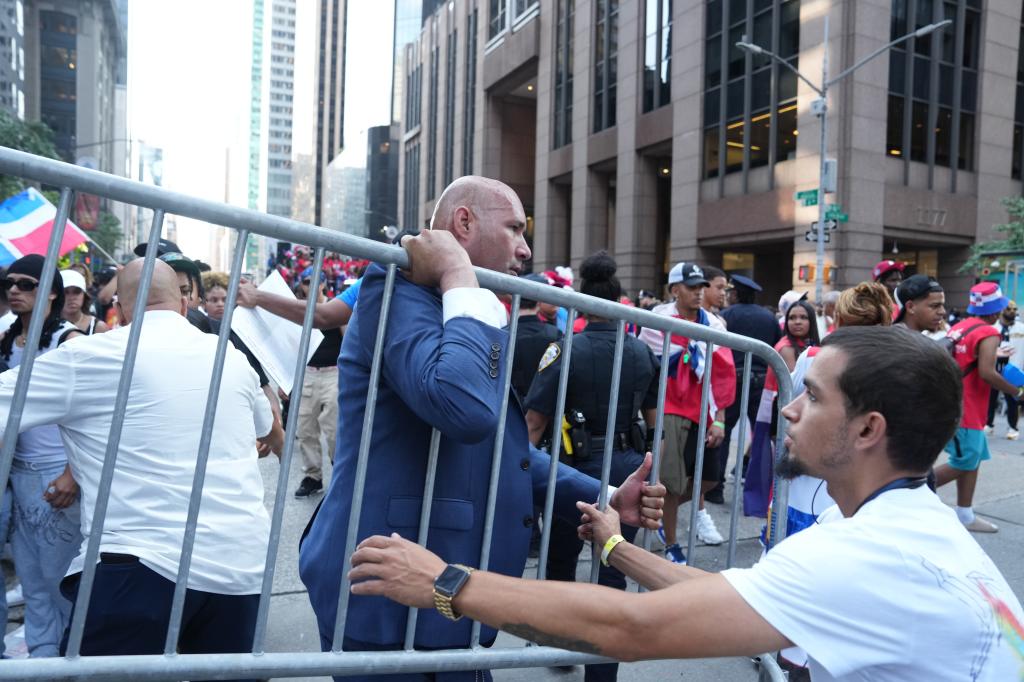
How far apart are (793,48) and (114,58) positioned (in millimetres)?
109365

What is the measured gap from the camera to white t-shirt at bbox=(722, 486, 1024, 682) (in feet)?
4.73

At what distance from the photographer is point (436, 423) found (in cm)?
178

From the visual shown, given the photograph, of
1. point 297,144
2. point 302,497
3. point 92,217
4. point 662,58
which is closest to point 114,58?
point 297,144

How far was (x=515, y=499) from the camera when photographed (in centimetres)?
215

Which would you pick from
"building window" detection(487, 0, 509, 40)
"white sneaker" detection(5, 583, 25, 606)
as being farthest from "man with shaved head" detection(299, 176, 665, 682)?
"building window" detection(487, 0, 509, 40)

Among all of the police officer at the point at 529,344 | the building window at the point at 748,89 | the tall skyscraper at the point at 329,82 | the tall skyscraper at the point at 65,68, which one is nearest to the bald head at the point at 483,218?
the police officer at the point at 529,344

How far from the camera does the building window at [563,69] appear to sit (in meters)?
37.8

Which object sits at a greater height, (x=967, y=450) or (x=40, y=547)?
(x=967, y=450)

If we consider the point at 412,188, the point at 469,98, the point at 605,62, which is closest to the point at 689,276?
the point at 605,62

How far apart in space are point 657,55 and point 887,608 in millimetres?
33011

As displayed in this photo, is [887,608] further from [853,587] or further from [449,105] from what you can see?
[449,105]

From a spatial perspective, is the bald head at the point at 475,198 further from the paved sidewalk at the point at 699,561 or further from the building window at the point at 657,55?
the building window at the point at 657,55

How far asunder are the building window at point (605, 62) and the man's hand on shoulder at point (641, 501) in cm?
3437

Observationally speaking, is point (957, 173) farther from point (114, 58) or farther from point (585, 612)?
point (114, 58)
